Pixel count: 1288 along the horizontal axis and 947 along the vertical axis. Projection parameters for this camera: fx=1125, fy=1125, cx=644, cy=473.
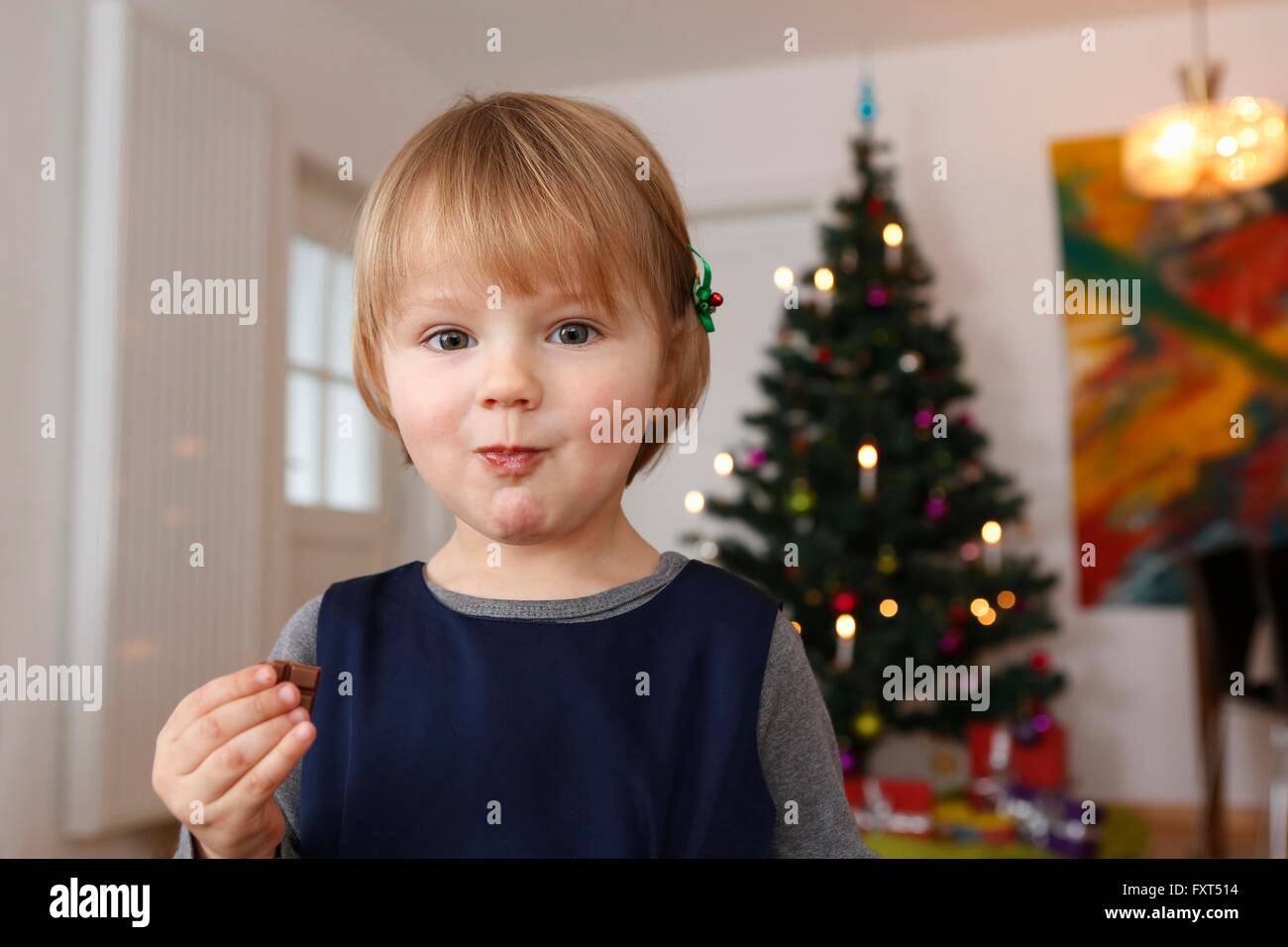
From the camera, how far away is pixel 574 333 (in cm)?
55

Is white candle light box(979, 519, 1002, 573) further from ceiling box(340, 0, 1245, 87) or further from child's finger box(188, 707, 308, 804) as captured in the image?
child's finger box(188, 707, 308, 804)

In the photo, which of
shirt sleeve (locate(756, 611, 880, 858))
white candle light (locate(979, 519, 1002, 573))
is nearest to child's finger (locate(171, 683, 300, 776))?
shirt sleeve (locate(756, 611, 880, 858))

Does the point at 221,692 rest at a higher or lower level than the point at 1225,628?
higher

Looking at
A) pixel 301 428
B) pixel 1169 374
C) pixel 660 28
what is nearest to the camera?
pixel 301 428

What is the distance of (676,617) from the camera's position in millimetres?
610

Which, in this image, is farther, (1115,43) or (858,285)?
(1115,43)

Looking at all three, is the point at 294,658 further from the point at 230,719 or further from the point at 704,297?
the point at 704,297

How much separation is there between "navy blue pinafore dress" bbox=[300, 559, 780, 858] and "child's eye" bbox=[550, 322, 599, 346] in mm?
148

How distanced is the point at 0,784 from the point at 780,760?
2.39 m

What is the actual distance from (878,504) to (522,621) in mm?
2874

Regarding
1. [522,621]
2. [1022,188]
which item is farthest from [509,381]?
[1022,188]

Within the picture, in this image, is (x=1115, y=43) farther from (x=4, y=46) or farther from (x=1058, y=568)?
(x=4, y=46)

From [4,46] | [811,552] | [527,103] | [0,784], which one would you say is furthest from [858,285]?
[527,103]

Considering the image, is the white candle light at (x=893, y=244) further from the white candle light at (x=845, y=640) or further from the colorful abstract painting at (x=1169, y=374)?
the white candle light at (x=845, y=640)
